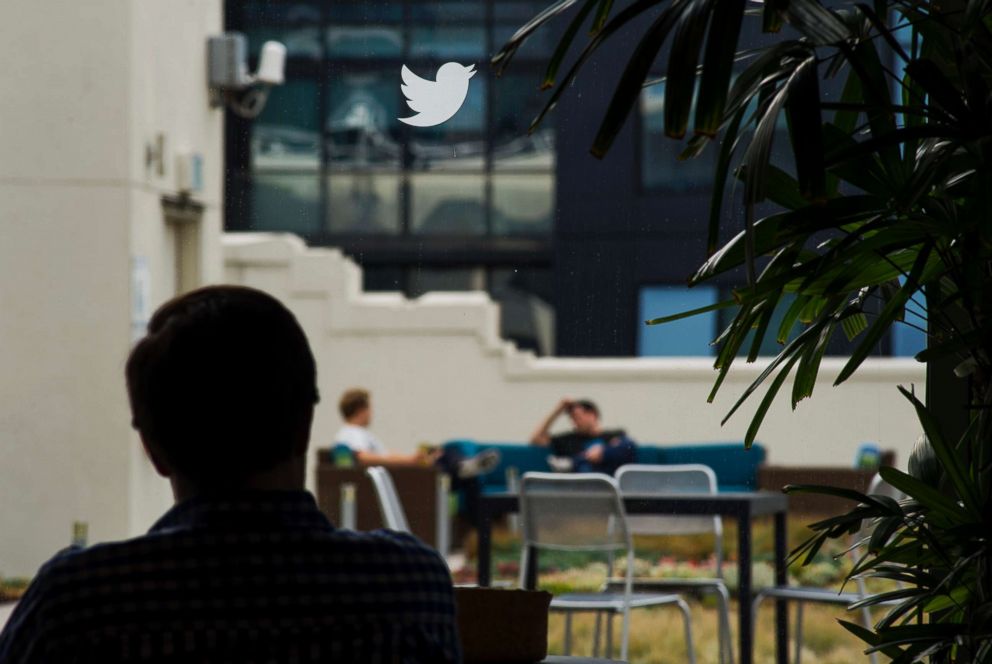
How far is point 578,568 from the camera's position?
532 cm

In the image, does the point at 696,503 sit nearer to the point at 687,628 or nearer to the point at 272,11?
Result: the point at 687,628

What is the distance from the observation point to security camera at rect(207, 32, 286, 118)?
20.1 feet

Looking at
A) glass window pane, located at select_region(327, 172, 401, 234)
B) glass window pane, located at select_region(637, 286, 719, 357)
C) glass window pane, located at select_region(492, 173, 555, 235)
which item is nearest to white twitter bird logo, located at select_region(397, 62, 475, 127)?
glass window pane, located at select_region(327, 172, 401, 234)

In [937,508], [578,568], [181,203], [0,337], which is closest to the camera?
[937,508]

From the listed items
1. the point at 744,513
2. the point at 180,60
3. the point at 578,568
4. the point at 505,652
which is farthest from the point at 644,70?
the point at 180,60

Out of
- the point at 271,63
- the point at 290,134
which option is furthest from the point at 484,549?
the point at 290,134

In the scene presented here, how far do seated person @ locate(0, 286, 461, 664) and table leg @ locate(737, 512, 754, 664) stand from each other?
2.84 m

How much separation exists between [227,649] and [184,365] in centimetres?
24

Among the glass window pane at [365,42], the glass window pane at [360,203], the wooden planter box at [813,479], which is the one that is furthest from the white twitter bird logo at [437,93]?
the wooden planter box at [813,479]

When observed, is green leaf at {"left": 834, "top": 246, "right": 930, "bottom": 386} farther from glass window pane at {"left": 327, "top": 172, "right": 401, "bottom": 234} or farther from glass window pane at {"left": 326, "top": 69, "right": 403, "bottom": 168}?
glass window pane at {"left": 326, "top": 69, "right": 403, "bottom": 168}

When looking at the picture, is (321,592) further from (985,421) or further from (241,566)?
(985,421)

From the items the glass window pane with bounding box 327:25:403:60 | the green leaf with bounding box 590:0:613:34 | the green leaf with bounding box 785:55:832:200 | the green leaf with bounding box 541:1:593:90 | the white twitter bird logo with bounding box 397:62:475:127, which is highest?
the glass window pane with bounding box 327:25:403:60

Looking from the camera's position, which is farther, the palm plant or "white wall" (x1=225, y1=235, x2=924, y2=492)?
"white wall" (x1=225, y1=235, x2=924, y2=492)

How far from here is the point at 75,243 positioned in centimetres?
656
